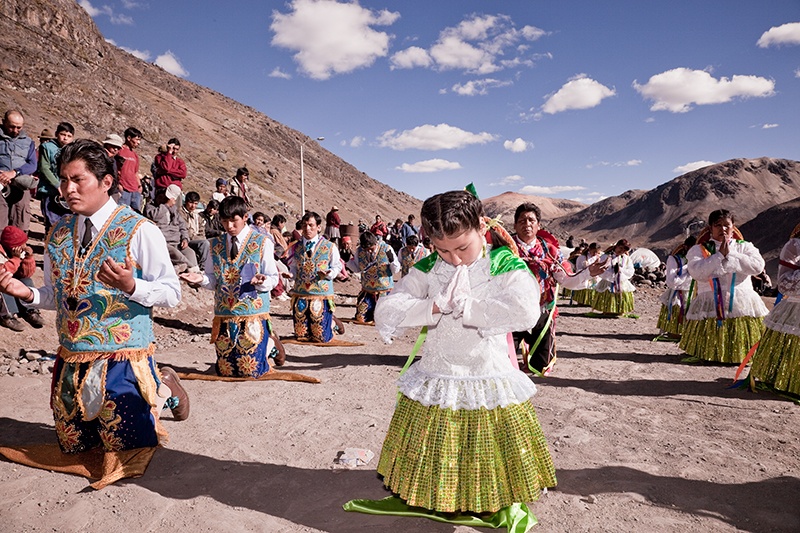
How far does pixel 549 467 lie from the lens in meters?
2.92

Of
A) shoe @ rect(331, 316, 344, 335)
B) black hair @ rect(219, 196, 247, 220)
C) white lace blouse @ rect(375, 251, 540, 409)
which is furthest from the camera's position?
shoe @ rect(331, 316, 344, 335)

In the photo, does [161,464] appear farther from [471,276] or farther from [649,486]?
[649,486]

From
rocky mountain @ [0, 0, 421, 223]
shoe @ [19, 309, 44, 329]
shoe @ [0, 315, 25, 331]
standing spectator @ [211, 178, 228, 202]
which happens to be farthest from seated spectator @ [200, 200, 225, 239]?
rocky mountain @ [0, 0, 421, 223]

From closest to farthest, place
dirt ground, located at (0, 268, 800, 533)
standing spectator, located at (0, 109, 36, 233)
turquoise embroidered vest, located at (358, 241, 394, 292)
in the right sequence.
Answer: dirt ground, located at (0, 268, 800, 533), standing spectator, located at (0, 109, 36, 233), turquoise embroidered vest, located at (358, 241, 394, 292)

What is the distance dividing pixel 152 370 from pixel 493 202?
16465 centimetres

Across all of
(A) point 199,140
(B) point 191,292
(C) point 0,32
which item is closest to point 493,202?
(A) point 199,140

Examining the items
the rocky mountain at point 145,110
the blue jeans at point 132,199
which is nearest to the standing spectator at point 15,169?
the blue jeans at point 132,199

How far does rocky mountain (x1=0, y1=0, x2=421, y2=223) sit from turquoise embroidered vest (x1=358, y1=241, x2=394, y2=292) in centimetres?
2136

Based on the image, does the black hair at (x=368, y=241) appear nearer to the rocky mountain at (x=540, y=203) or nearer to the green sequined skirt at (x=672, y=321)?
the green sequined skirt at (x=672, y=321)

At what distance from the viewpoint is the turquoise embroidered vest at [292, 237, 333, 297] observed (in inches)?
316

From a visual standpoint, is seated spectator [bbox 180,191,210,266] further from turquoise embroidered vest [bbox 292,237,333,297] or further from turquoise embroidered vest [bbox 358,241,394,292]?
turquoise embroidered vest [bbox 292,237,333,297]

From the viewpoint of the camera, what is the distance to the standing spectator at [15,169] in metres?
6.72

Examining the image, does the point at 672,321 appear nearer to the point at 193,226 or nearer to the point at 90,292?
the point at 90,292

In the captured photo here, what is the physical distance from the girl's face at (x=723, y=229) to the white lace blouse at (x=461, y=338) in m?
4.57
